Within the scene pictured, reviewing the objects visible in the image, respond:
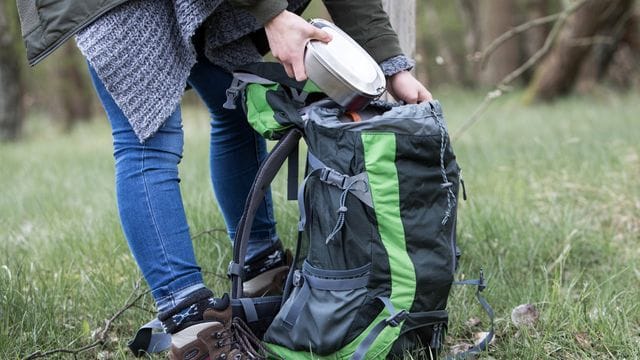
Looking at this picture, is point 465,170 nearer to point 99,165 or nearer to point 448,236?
point 448,236

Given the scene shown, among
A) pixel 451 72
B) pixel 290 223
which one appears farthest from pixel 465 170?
pixel 451 72

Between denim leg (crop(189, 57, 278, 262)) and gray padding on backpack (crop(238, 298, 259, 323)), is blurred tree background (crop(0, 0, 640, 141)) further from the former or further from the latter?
gray padding on backpack (crop(238, 298, 259, 323))

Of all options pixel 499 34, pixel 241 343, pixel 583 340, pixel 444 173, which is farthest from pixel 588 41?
pixel 241 343

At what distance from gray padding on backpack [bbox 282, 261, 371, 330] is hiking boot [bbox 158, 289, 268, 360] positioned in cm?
16

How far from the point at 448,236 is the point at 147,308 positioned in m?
1.08

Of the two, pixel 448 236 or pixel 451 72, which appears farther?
pixel 451 72

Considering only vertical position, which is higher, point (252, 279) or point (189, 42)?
point (189, 42)

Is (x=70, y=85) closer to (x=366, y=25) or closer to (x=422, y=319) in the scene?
(x=366, y=25)

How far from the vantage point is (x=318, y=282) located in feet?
6.57

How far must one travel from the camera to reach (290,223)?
10.1ft

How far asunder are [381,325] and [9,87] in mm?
9349

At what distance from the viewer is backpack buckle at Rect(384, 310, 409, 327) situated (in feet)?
6.44

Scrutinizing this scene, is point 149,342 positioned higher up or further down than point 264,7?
further down

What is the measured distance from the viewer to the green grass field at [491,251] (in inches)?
90.7
